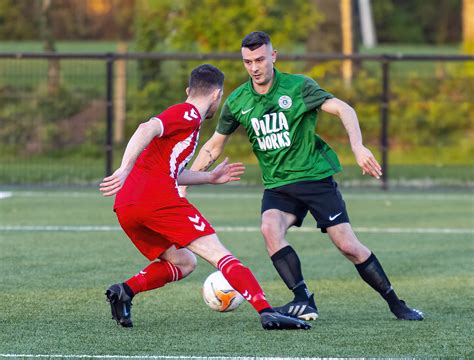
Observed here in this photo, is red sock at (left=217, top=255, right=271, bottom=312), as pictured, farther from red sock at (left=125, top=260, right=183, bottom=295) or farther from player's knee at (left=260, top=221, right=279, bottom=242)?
player's knee at (left=260, top=221, right=279, bottom=242)

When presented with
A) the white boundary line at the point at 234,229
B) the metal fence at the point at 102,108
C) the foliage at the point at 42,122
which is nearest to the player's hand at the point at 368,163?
the white boundary line at the point at 234,229

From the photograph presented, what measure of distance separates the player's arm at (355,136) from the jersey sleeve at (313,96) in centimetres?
3

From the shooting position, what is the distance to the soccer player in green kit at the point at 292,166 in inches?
290

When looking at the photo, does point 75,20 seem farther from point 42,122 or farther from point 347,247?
point 347,247

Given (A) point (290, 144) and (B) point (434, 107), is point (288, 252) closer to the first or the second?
(A) point (290, 144)

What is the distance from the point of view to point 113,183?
21.1ft

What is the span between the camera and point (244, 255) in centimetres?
1055

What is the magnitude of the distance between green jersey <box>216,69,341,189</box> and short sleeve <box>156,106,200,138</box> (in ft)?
2.03

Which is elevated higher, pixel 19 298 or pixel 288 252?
pixel 288 252

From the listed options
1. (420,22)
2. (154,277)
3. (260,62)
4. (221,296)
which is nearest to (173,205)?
(154,277)

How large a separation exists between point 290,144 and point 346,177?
10.5 meters

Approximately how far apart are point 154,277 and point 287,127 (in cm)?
125

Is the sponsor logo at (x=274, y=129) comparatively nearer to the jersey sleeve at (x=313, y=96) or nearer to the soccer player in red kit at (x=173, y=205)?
the jersey sleeve at (x=313, y=96)

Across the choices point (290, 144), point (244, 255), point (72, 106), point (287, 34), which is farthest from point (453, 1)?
point (290, 144)
